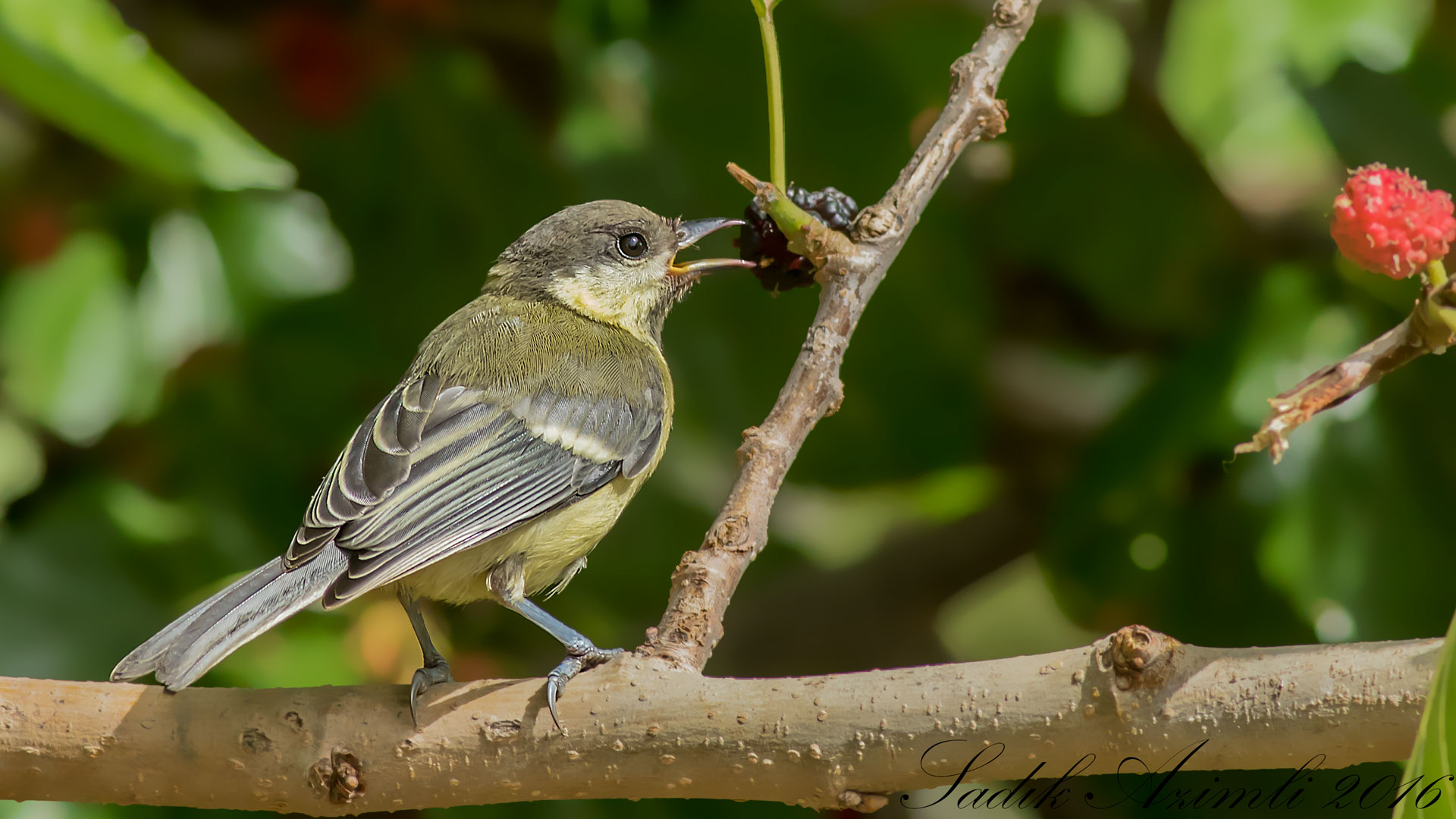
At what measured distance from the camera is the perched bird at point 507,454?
1.95 meters

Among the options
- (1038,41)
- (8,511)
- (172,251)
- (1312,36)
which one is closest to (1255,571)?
(1312,36)

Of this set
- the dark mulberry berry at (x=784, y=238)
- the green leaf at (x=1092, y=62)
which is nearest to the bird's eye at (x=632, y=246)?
the dark mulberry berry at (x=784, y=238)

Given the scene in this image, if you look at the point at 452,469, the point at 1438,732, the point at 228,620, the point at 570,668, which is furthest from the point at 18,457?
the point at 1438,732

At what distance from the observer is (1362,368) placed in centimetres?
131

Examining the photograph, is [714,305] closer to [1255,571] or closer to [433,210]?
[433,210]

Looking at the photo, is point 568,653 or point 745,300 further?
point 745,300

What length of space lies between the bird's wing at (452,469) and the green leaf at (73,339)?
1.01 metres

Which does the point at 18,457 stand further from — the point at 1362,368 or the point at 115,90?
the point at 1362,368

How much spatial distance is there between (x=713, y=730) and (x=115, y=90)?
1.33 meters

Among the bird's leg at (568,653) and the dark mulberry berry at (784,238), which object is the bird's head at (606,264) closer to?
the dark mulberry berry at (784,238)

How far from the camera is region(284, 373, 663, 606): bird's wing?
2.05 meters

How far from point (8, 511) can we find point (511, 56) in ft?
5.69

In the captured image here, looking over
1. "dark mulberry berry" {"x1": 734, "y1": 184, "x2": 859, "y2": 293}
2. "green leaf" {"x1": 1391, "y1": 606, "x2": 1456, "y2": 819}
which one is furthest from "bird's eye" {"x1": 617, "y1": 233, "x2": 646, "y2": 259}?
"green leaf" {"x1": 1391, "y1": 606, "x2": 1456, "y2": 819}

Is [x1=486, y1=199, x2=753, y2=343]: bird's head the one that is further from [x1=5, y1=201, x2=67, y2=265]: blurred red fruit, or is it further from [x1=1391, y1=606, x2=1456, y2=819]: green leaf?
[x1=1391, y1=606, x2=1456, y2=819]: green leaf
